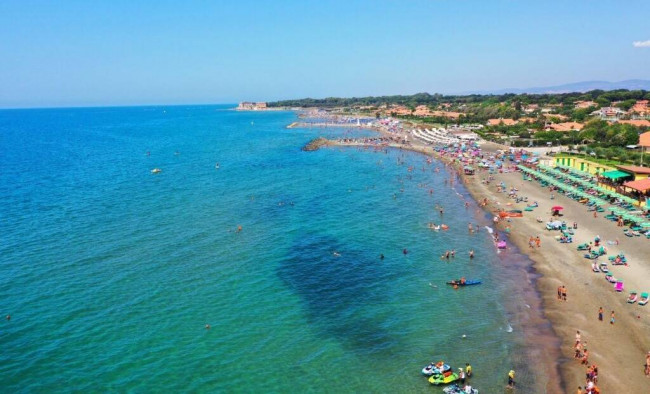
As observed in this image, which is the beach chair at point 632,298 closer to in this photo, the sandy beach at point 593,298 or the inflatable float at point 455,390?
the sandy beach at point 593,298

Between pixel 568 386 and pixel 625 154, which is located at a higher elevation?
pixel 625 154

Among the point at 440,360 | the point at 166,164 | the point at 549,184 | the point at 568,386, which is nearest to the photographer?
the point at 568,386

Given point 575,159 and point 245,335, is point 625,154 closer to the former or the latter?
point 575,159

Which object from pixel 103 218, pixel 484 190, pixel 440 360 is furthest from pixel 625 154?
pixel 103 218

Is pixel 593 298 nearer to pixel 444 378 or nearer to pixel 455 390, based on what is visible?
pixel 444 378

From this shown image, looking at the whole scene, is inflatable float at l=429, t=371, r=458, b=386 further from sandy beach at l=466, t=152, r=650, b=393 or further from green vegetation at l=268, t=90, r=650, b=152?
green vegetation at l=268, t=90, r=650, b=152

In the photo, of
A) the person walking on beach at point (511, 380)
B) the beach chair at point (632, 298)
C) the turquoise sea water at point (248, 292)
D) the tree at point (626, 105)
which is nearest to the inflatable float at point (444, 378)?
the turquoise sea water at point (248, 292)

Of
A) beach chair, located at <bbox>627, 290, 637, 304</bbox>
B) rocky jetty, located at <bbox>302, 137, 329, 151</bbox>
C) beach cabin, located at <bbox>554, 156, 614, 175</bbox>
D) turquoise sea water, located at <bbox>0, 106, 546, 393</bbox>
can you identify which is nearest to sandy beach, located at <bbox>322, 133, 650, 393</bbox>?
beach chair, located at <bbox>627, 290, 637, 304</bbox>
